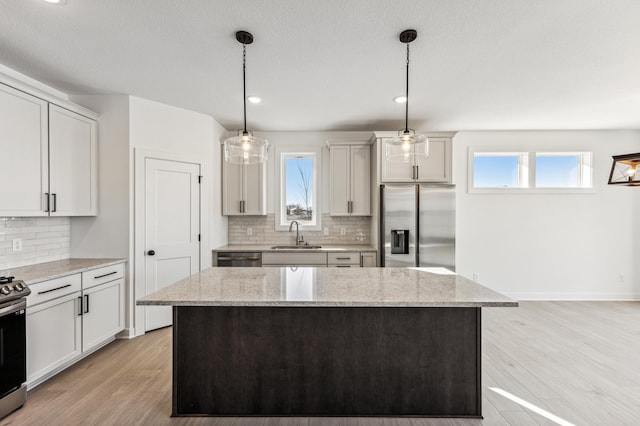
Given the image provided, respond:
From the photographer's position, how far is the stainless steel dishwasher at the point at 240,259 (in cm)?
401

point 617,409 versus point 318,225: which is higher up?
point 318,225

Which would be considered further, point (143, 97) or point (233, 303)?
point (143, 97)

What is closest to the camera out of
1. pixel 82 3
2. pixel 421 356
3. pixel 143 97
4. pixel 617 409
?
pixel 82 3

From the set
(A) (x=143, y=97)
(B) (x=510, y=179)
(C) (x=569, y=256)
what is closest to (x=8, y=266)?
(A) (x=143, y=97)

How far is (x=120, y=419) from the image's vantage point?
6.67 feet

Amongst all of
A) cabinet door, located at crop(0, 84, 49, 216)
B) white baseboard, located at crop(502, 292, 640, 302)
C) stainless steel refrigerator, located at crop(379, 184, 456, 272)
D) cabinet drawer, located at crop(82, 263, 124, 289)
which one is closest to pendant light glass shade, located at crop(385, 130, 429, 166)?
stainless steel refrigerator, located at crop(379, 184, 456, 272)

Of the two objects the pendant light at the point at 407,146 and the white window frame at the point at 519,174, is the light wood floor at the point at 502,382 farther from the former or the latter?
the white window frame at the point at 519,174

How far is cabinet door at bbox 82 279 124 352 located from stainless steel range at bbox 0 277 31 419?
0.61m

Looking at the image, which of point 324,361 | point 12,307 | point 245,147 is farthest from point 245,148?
point 12,307

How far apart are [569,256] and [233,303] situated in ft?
16.9

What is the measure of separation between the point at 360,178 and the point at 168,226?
8.27 feet

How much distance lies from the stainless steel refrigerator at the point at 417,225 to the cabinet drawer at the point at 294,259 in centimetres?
79

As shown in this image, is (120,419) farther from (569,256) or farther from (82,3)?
(569,256)

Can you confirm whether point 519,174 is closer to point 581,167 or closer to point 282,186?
point 581,167
